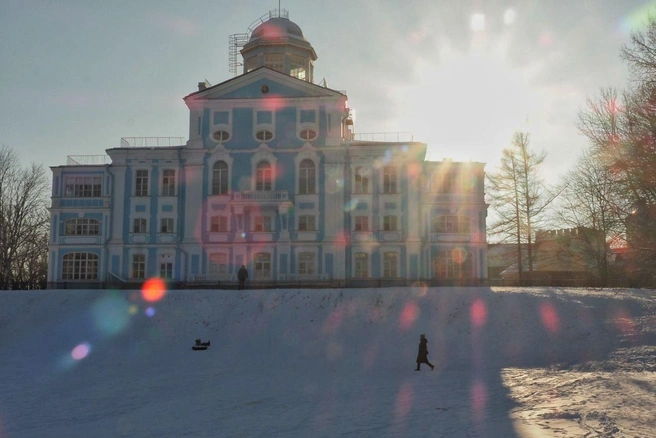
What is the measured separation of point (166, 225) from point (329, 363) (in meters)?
23.4

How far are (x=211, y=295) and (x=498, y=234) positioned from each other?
801 inches

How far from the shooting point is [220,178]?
146ft

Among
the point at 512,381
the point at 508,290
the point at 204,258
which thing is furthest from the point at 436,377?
the point at 204,258

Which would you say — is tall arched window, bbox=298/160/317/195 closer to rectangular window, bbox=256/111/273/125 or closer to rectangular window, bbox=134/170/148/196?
rectangular window, bbox=256/111/273/125

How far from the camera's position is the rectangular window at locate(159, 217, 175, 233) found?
44.6 m

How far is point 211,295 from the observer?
1367 inches

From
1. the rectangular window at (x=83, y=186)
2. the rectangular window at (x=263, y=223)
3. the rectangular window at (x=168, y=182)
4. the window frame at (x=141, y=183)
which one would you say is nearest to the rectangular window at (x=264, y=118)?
the rectangular window at (x=263, y=223)

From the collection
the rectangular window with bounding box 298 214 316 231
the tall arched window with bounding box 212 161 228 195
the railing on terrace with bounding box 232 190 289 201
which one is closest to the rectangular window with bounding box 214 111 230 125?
the tall arched window with bounding box 212 161 228 195

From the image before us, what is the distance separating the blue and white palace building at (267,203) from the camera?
43.4 m

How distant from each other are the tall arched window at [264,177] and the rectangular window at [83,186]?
1185cm

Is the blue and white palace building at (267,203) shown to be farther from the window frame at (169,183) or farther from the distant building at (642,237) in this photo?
the distant building at (642,237)

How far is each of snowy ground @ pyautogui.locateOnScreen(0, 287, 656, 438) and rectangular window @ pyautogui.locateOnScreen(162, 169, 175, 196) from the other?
1113 centimetres

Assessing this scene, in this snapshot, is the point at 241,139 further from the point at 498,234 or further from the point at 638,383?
the point at 638,383

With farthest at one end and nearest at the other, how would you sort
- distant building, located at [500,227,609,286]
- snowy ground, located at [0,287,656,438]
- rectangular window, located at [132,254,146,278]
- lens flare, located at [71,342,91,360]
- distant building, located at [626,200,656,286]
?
rectangular window, located at [132,254,146,278]
distant building, located at [500,227,609,286]
lens flare, located at [71,342,91,360]
distant building, located at [626,200,656,286]
snowy ground, located at [0,287,656,438]
